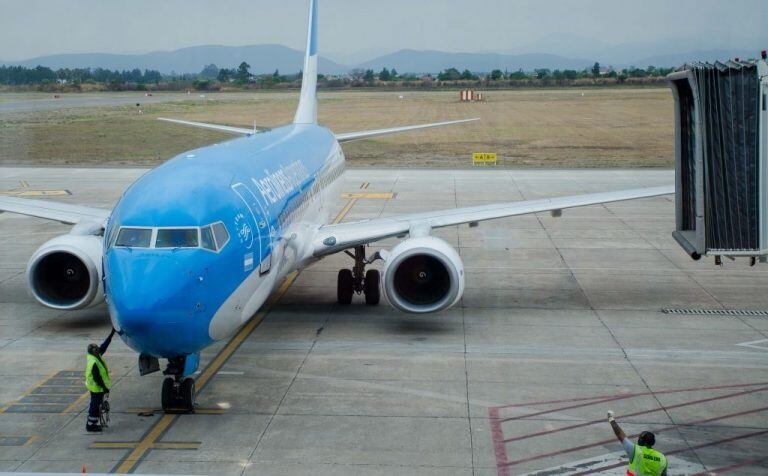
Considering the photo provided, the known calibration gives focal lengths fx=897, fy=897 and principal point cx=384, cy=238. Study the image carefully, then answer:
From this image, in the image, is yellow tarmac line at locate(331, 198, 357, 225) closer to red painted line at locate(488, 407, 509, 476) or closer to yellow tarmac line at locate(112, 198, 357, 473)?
yellow tarmac line at locate(112, 198, 357, 473)

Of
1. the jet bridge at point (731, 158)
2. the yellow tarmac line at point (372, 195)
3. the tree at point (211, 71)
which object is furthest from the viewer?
the tree at point (211, 71)

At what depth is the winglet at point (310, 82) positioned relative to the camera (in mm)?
29594

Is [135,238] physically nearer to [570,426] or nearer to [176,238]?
[176,238]

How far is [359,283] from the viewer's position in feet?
70.6

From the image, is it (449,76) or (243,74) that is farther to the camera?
(449,76)

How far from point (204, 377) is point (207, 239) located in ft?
11.7

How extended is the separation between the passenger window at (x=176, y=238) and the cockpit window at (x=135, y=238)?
0.16 meters

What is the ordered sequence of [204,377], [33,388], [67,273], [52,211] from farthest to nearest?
[52,211], [67,273], [204,377], [33,388]

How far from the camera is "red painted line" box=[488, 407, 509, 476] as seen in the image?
12375 millimetres

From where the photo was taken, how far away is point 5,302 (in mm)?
21688

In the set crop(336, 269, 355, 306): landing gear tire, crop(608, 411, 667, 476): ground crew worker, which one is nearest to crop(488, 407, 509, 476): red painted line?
crop(608, 411, 667, 476): ground crew worker

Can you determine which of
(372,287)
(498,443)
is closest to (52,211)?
(372,287)

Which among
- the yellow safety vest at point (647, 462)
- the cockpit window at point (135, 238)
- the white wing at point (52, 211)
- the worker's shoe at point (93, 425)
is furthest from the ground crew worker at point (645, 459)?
the white wing at point (52, 211)

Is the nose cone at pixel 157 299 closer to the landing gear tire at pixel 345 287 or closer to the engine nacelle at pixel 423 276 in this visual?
the engine nacelle at pixel 423 276
